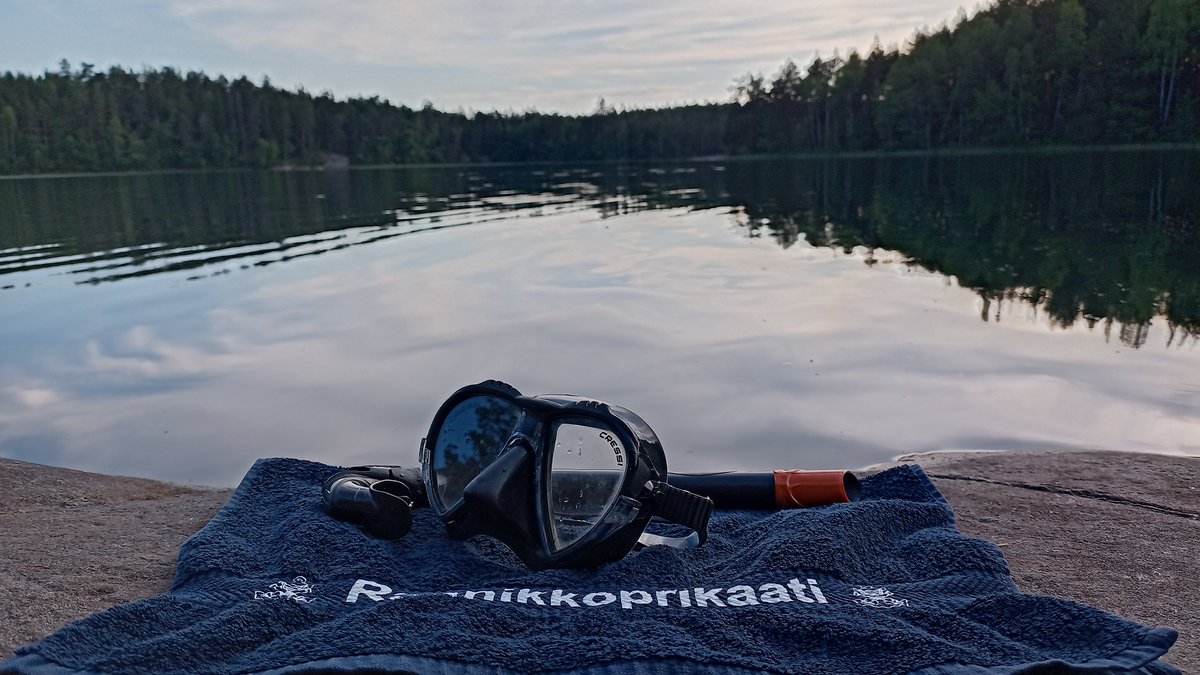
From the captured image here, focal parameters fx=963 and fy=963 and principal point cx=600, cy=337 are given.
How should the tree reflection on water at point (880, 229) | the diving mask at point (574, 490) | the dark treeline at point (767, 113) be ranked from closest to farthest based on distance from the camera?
the diving mask at point (574, 490), the tree reflection on water at point (880, 229), the dark treeline at point (767, 113)

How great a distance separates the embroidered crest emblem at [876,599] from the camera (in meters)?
2.48

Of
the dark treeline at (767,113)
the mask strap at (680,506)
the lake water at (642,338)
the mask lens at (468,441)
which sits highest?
the dark treeline at (767,113)

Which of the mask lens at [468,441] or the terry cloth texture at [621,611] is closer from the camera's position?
the terry cloth texture at [621,611]

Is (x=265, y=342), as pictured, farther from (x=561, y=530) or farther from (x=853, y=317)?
(x=561, y=530)

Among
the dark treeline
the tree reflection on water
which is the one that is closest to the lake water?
the tree reflection on water

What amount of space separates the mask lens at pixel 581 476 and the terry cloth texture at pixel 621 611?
6.1 inches

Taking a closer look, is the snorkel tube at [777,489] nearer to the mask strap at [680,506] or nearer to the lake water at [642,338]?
the mask strap at [680,506]

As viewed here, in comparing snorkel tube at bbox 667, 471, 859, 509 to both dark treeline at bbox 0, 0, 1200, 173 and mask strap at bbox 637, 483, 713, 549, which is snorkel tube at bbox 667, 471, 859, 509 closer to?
mask strap at bbox 637, 483, 713, 549

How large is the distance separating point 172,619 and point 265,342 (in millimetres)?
6061

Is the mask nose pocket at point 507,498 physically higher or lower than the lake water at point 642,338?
higher

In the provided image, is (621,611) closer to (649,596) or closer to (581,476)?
(649,596)

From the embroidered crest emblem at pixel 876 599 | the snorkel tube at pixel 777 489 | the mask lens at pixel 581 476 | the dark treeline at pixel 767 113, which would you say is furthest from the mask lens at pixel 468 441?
the dark treeline at pixel 767 113

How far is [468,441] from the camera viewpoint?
122 inches

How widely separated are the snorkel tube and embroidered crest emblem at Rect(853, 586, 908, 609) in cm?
82
